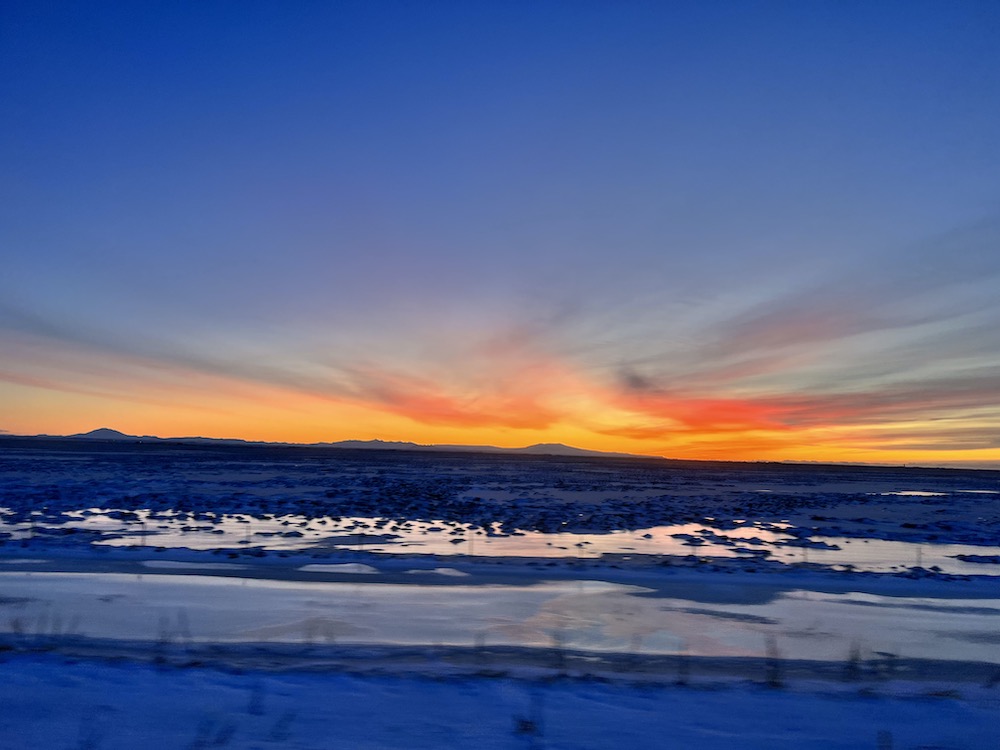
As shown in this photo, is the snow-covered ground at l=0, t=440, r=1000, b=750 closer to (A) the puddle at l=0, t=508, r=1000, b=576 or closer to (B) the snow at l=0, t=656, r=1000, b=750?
(B) the snow at l=0, t=656, r=1000, b=750

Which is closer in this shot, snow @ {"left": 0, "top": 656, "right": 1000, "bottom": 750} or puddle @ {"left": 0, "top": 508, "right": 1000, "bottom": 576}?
snow @ {"left": 0, "top": 656, "right": 1000, "bottom": 750}

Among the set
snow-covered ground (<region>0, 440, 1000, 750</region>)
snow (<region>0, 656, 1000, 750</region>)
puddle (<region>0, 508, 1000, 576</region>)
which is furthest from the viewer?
puddle (<region>0, 508, 1000, 576</region>)

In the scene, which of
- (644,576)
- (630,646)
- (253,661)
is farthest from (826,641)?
(253,661)

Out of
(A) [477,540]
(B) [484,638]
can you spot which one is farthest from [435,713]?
(A) [477,540]

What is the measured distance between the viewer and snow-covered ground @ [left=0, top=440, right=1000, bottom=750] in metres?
5.90

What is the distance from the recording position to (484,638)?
879 centimetres

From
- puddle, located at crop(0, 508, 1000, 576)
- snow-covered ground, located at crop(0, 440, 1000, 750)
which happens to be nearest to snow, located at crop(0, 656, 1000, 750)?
snow-covered ground, located at crop(0, 440, 1000, 750)

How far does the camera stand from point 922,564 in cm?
1619

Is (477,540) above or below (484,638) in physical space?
above

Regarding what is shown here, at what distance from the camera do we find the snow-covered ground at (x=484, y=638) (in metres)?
5.90

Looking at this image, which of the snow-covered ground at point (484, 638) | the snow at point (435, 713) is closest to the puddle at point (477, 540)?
the snow-covered ground at point (484, 638)

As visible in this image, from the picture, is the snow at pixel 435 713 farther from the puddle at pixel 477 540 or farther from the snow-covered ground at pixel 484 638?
Result: the puddle at pixel 477 540

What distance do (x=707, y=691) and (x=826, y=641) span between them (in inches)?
130

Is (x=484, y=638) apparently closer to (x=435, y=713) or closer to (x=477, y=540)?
(x=435, y=713)
